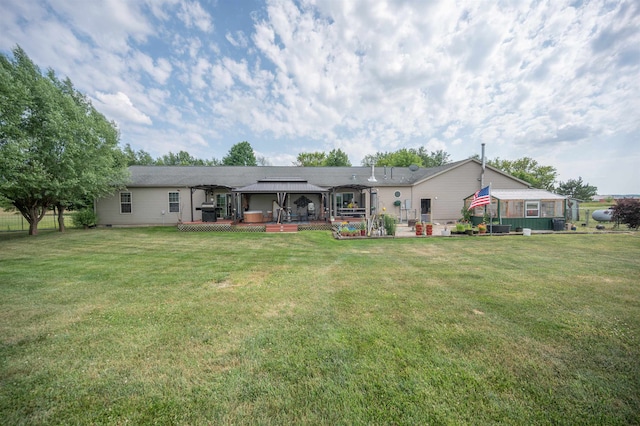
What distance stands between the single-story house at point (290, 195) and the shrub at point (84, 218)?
Result: 2.43 feet

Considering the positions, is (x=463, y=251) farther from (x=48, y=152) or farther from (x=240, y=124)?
(x=240, y=124)

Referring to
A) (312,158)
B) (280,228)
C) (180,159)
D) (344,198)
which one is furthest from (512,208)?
(180,159)

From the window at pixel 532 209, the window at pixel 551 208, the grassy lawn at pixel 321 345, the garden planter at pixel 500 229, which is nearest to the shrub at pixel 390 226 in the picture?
the grassy lawn at pixel 321 345

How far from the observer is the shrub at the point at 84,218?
1600cm

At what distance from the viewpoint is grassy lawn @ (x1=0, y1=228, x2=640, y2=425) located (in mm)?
2098

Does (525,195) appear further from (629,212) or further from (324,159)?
(324,159)

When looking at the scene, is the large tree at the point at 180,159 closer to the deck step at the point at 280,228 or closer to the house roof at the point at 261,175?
the house roof at the point at 261,175

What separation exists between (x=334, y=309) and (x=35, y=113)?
17.3 meters

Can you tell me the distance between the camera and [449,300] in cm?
436

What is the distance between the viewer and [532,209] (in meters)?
14.2

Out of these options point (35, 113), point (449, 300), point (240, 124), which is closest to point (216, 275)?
point (449, 300)

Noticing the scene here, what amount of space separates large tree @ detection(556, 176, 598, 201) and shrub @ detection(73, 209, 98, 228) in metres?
59.4

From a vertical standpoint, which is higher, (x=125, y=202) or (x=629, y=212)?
(x=125, y=202)

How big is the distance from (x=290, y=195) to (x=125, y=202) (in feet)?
38.9
